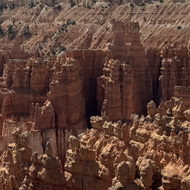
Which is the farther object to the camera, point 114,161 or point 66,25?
point 66,25

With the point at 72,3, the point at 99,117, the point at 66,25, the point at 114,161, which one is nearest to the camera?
the point at 114,161

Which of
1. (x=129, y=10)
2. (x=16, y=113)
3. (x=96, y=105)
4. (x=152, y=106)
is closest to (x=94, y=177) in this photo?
(x=152, y=106)

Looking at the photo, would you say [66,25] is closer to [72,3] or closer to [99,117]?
[72,3]

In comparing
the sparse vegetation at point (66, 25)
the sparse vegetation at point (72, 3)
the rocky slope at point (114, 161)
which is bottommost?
the rocky slope at point (114, 161)

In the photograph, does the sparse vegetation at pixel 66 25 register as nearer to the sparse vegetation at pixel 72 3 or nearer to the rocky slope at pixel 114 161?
the sparse vegetation at pixel 72 3

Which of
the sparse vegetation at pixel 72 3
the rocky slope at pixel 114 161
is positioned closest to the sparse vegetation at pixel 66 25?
the sparse vegetation at pixel 72 3

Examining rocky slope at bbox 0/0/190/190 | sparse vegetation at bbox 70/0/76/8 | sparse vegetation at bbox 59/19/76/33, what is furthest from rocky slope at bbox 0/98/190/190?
sparse vegetation at bbox 70/0/76/8

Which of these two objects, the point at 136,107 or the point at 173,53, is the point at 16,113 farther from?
the point at 173,53

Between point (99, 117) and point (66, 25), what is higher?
point (66, 25)

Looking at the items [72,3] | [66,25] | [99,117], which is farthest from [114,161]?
[72,3]

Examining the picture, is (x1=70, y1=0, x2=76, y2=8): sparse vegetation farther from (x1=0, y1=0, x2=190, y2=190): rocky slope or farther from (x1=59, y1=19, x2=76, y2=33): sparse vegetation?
(x1=0, y1=0, x2=190, y2=190): rocky slope

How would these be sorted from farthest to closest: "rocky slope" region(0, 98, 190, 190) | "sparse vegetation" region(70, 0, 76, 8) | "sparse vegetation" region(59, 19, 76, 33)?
"sparse vegetation" region(70, 0, 76, 8) < "sparse vegetation" region(59, 19, 76, 33) < "rocky slope" region(0, 98, 190, 190)
